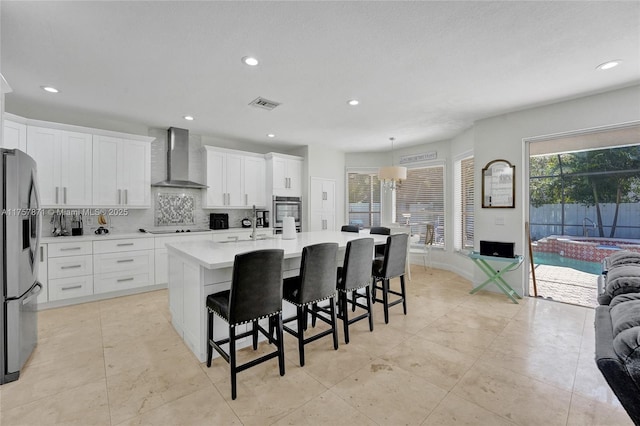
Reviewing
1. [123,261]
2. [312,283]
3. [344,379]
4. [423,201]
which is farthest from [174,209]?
[423,201]

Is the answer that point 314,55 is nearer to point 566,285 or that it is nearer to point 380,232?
point 380,232

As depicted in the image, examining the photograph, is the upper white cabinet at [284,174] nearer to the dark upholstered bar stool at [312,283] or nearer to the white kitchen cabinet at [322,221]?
the white kitchen cabinet at [322,221]

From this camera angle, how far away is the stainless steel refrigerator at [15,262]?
6.91ft

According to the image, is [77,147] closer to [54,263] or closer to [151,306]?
[54,263]

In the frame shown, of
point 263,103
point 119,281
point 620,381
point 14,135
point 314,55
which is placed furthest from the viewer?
point 119,281

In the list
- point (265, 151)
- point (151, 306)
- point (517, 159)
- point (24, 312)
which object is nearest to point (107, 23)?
point (24, 312)

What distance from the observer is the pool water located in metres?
3.92

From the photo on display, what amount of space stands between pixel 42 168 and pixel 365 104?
4.36m

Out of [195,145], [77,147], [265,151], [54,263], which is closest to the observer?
[54,263]

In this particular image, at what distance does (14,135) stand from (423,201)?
6780 mm

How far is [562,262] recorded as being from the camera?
421 centimetres

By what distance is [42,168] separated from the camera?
375cm

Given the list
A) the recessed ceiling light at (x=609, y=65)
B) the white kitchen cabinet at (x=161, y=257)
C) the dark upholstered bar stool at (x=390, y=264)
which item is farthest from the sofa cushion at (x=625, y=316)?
the white kitchen cabinet at (x=161, y=257)

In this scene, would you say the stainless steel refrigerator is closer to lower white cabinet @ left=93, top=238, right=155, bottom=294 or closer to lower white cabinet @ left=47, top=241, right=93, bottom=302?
lower white cabinet @ left=47, top=241, right=93, bottom=302
